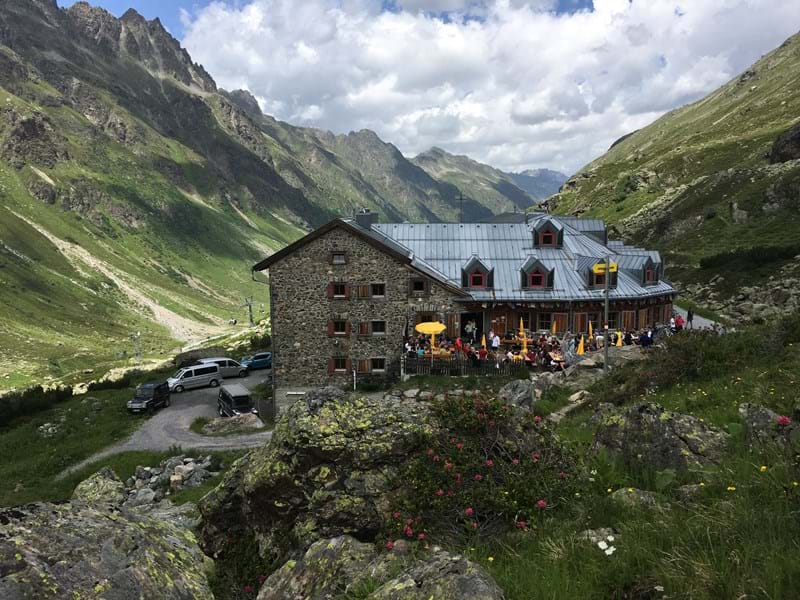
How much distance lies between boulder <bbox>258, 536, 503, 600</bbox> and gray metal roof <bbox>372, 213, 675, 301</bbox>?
28735mm

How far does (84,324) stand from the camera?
104 m

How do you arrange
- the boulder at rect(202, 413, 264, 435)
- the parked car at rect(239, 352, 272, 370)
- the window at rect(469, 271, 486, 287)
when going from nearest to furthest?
the boulder at rect(202, 413, 264, 435) → the window at rect(469, 271, 486, 287) → the parked car at rect(239, 352, 272, 370)

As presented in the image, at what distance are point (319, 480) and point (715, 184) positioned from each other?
269ft

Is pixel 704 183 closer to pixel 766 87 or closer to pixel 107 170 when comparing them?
pixel 766 87

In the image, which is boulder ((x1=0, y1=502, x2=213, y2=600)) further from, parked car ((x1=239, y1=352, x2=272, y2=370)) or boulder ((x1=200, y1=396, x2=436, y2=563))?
parked car ((x1=239, y1=352, x2=272, y2=370))

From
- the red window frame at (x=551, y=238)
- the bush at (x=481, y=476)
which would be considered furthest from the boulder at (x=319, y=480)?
the red window frame at (x=551, y=238)

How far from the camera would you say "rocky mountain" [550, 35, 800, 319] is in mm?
47062

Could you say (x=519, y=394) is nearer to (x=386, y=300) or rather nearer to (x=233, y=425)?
(x=386, y=300)

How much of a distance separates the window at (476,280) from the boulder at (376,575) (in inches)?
1154

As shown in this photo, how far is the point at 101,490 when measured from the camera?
20562mm

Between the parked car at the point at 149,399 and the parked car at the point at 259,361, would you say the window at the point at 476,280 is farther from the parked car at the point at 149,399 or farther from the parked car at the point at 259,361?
the parked car at the point at 149,399

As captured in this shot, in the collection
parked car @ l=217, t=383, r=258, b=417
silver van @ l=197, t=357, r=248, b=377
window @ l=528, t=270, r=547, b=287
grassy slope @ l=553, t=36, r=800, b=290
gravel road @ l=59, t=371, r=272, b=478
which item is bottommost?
gravel road @ l=59, t=371, r=272, b=478

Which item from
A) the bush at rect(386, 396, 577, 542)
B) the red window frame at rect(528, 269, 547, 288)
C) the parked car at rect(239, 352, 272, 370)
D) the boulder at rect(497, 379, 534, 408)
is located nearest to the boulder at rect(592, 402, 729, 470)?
the bush at rect(386, 396, 577, 542)

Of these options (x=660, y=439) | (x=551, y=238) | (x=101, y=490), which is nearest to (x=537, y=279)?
(x=551, y=238)
